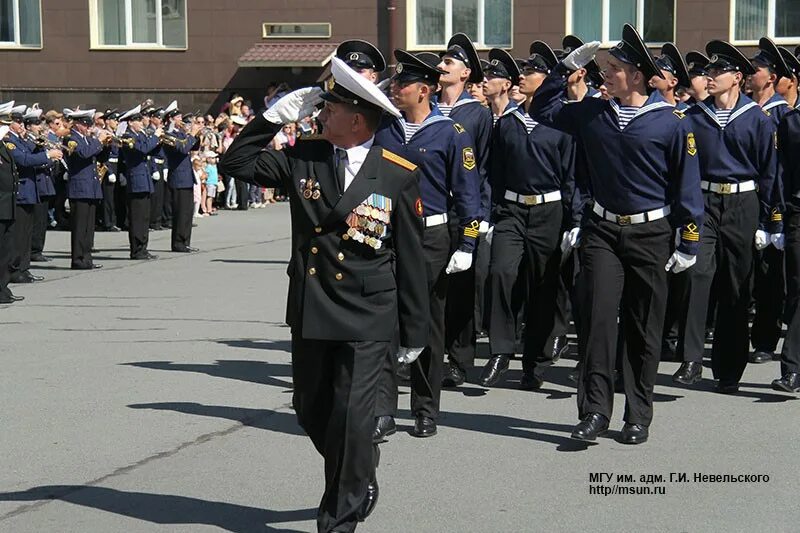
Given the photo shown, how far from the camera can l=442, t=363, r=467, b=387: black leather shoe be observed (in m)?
9.69

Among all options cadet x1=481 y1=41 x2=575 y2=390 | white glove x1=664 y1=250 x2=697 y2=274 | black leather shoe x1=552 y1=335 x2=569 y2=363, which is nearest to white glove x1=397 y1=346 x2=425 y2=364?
white glove x1=664 y1=250 x2=697 y2=274

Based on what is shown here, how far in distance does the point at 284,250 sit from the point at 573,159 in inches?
397

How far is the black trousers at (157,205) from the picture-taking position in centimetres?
2225

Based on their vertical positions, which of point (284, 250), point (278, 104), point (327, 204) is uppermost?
point (278, 104)

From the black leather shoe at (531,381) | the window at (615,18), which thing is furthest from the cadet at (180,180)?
the window at (615,18)

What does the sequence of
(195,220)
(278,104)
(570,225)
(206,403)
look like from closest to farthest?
(278,104), (206,403), (570,225), (195,220)

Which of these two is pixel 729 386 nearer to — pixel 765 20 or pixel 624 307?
pixel 624 307

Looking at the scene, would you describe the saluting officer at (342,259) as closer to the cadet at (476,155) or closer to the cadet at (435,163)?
the cadet at (435,163)

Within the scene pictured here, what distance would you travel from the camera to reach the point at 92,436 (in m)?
8.09

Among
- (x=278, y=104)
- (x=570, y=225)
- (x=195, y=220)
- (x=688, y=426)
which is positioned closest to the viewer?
(x=278, y=104)

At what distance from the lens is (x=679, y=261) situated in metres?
7.90

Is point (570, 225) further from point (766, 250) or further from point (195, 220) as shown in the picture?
point (195, 220)

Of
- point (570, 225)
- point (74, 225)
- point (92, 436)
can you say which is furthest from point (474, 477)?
point (74, 225)

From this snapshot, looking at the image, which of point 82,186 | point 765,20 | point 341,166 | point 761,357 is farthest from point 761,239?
point 765,20
